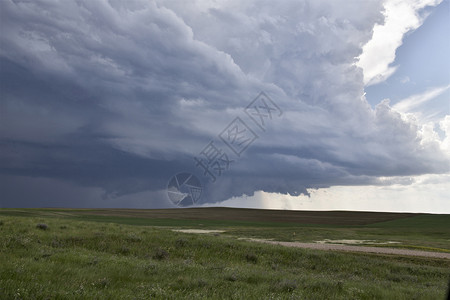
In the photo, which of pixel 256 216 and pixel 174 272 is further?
pixel 256 216

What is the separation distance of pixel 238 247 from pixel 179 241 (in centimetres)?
404

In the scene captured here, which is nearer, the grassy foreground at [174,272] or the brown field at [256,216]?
the grassy foreground at [174,272]

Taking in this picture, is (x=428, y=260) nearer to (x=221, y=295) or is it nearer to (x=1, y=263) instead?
(x=221, y=295)

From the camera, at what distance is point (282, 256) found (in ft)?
71.7

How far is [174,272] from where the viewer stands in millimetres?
13445

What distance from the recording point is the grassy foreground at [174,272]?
10.1 meters

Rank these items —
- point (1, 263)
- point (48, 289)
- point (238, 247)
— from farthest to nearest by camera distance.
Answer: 1. point (238, 247)
2. point (1, 263)
3. point (48, 289)

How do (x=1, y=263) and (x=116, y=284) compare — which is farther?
(x=1, y=263)

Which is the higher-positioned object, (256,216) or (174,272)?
(256,216)

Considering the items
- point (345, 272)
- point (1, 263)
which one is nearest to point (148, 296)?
point (1, 263)

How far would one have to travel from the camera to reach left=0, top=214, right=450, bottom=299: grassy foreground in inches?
396

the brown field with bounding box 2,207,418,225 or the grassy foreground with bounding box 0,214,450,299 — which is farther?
the brown field with bounding box 2,207,418,225

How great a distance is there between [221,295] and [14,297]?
5.56 meters

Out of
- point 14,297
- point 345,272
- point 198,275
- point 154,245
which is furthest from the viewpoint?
point 154,245
